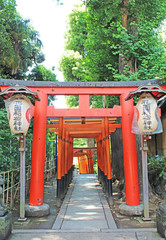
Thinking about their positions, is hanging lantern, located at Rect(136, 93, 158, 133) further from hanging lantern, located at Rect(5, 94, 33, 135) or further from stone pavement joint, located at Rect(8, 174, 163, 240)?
hanging lantern, located at Rect(5, 94, 33, 135)

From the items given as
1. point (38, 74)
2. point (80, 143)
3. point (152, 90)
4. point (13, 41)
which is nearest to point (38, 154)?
point (152, 90)

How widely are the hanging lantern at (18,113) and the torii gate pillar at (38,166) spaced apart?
31.1 inches

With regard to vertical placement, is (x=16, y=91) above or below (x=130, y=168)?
above

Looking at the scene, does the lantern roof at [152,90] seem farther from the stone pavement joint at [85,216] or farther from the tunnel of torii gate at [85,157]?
the tunnel of torii gate at [85,157]

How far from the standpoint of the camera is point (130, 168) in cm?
620

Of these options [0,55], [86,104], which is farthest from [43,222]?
[0,55]

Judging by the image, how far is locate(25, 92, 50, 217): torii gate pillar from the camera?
5.88 m

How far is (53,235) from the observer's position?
453cm

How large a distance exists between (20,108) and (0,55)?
7.93m

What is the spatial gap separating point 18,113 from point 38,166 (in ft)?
5.53

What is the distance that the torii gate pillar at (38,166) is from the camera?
19.3 feet

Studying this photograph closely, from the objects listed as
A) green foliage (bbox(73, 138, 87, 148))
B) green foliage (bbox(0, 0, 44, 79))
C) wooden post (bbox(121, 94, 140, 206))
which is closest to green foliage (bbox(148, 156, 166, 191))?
wooden post (bbox(121, 94, 140, 206))

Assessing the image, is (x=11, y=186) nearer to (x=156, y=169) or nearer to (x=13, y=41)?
(x=156, y=169)

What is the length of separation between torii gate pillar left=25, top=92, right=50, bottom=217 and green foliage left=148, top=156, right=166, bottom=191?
390 centimetres
